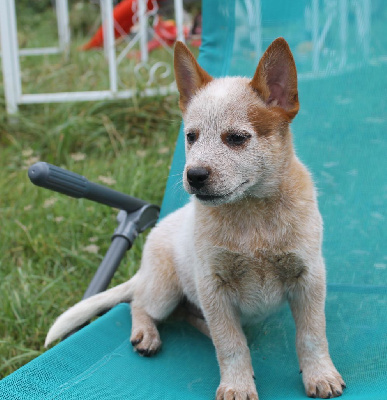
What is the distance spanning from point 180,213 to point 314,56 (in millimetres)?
937

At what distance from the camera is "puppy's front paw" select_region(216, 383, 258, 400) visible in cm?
197

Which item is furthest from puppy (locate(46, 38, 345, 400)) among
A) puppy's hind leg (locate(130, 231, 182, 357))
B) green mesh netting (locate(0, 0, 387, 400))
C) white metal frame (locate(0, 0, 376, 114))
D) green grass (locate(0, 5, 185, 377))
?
Answer: green grass (locate(0, 5, 185, 377))

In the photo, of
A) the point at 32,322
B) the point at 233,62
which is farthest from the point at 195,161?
the point at 32,322

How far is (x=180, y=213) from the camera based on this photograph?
8.45 feet

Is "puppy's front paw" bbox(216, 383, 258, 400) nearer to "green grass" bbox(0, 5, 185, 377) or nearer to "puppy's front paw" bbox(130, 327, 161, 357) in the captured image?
"puppy's front paw" bbox(130, 327, 161, 357)

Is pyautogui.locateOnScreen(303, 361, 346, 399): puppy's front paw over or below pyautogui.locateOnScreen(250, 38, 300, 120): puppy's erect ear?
below

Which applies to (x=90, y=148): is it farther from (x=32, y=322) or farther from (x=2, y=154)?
(x=32, y=322)

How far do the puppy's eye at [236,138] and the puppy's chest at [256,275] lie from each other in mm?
365

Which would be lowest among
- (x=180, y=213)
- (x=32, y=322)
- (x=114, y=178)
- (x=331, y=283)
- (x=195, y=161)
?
(x=32, y=322)

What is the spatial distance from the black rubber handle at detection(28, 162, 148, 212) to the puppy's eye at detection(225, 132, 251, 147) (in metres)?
0.89

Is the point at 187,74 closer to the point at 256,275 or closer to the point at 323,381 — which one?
the point at 256,275

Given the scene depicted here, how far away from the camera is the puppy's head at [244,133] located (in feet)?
6.01

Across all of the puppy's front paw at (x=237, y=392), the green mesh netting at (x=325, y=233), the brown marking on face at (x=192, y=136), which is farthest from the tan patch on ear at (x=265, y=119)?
the puppy's front paw at (x=237, y=392)

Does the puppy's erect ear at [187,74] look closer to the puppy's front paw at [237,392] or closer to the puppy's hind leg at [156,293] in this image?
the puppy's hind leg at [156,293]
